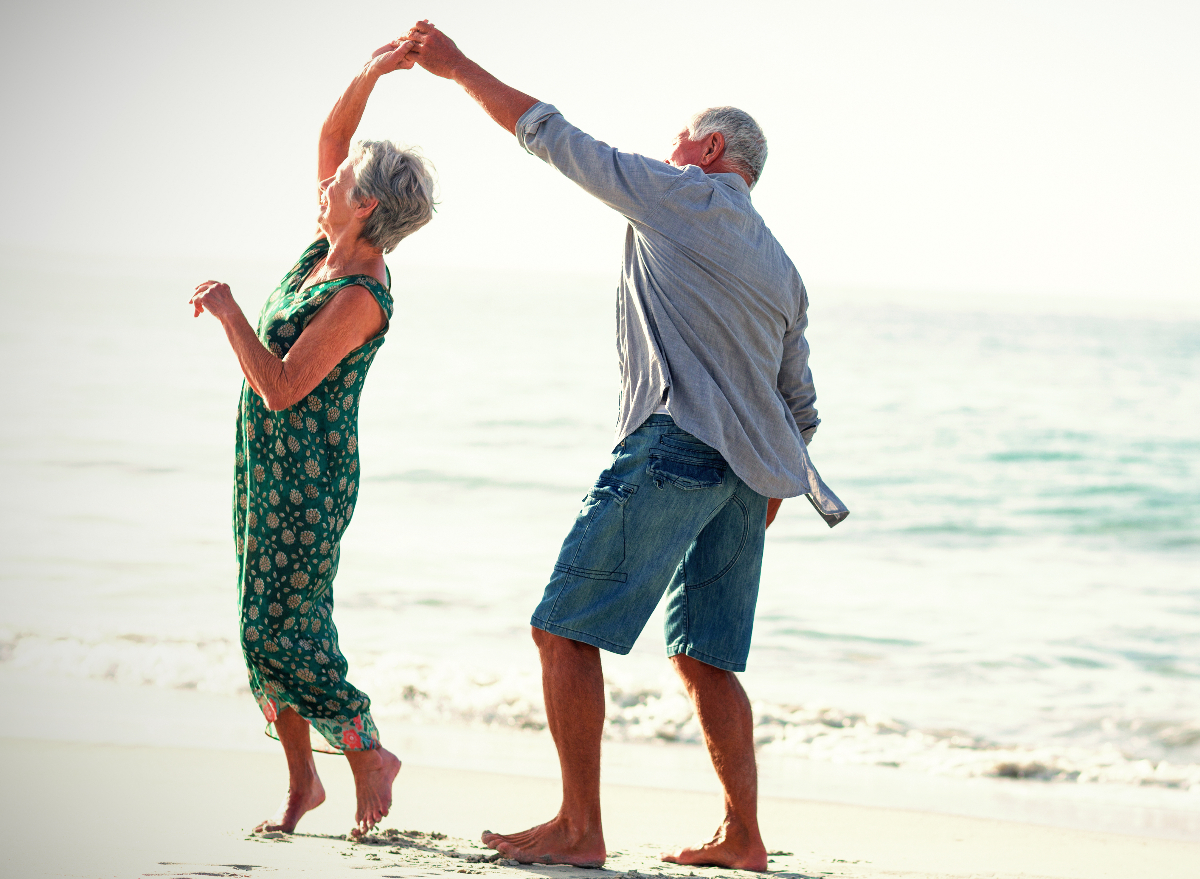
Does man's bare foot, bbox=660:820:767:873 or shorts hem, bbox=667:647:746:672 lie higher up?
shorts hem, bbox=667:647:746:672

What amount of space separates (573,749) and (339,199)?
134 centimetres

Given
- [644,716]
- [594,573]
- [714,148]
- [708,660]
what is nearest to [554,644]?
[594,573]

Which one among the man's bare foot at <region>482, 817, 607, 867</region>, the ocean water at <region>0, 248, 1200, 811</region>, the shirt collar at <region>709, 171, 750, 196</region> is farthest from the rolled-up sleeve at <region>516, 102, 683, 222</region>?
the ocean water at <region>0, 248, 1200, 811</region>

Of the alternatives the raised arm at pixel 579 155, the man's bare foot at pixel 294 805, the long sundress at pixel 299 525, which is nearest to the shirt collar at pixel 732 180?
the raised arm at pixel 579 155

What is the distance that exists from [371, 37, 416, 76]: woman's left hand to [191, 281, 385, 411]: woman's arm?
57 centimetres

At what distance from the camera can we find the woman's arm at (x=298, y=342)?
7.36 feet

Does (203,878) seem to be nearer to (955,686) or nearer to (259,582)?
(259,582)

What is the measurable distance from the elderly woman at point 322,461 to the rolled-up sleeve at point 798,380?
946 millimetres

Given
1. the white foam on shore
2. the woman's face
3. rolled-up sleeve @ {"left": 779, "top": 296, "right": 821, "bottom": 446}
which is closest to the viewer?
the woman's face

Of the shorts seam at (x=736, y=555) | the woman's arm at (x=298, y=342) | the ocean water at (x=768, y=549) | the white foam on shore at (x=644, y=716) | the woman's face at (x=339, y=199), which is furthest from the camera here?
the ocean water at (x=768, y=549)

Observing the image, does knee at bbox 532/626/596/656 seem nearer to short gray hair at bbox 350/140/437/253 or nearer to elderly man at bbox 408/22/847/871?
elderly man at bbox 408/22/847/871

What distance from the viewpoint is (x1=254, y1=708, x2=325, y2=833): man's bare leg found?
8.48 feet

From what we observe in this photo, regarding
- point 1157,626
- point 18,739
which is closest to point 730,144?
point 18,739

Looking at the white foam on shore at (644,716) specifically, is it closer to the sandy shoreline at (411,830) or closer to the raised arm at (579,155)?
the sandy shoreline at (411,830)
